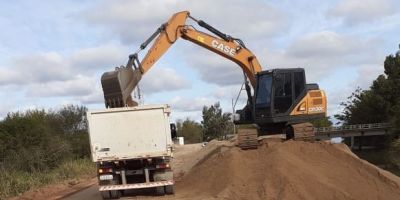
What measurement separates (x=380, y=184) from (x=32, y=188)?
17170 mm

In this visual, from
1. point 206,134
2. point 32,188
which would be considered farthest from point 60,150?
point 206,134

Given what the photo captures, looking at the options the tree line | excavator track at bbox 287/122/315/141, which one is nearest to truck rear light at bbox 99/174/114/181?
excavator track at bbox 287/122/315/141

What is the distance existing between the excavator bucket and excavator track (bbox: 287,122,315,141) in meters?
6.03

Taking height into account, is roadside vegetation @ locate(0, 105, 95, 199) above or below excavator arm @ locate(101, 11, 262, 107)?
below

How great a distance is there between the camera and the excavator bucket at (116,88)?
18797 millimetres

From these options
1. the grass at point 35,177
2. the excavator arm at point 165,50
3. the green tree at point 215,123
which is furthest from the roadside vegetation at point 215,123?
the excavator arm at point 165,50

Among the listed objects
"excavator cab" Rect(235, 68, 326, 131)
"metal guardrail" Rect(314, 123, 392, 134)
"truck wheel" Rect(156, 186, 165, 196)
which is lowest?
"metal guardrail" Rect(314, 123, 392, 134)

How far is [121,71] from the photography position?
1914 cm

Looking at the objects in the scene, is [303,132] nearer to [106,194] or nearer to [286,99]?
[286,99]

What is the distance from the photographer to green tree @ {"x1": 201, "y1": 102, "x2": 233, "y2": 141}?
84.2m

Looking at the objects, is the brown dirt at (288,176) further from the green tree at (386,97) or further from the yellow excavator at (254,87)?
the green tree at (386,97)

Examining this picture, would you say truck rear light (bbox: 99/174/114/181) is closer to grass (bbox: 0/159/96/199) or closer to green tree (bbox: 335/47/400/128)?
grass (bbox: 0/159/96/199)

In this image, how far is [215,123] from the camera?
85000mm

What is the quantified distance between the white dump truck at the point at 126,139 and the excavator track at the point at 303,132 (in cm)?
527
